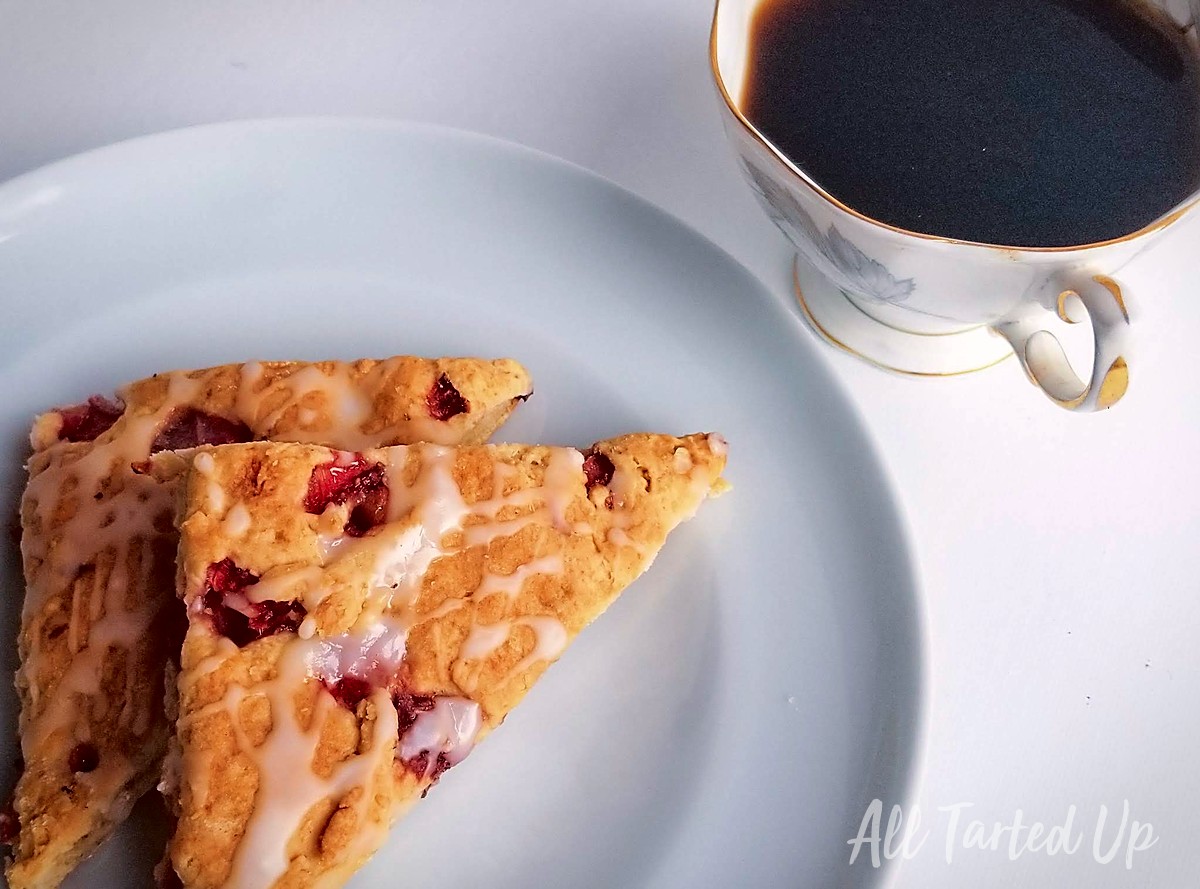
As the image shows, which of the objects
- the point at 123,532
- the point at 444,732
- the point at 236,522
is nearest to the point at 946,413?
the point at 444,732

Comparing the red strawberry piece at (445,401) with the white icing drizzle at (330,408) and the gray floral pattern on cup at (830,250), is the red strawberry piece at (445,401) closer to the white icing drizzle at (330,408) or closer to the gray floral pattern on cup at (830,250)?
the white icing drizzle at (330,408)

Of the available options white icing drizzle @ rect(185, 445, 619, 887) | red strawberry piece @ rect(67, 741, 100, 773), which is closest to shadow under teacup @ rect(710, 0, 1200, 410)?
white icing drizzle @ rect(185, 445, 619, 887)

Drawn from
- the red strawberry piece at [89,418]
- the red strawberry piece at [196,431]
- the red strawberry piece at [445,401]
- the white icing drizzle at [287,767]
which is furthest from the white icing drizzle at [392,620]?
the red strawberry piece at [89,418]

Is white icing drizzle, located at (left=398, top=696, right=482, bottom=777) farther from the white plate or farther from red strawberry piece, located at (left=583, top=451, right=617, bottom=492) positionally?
red strawberry piece, located at (left=583, top=451, right=617, bottom=492)

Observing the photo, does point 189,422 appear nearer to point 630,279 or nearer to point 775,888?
point 630,279

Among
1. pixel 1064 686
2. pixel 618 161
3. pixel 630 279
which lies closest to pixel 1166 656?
pixel 1064 686
